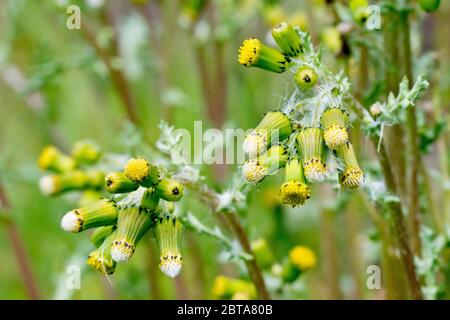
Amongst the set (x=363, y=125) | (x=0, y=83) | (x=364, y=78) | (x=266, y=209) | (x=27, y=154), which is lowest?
(x=363, y=125)

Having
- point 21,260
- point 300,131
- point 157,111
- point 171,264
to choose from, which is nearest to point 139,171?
point 171,264

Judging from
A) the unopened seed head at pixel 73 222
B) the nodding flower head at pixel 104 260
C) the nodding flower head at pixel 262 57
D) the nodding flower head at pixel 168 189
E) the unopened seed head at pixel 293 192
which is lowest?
the nodding flower head at pixel 104 260

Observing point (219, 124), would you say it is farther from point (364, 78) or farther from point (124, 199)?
point (124, 199)

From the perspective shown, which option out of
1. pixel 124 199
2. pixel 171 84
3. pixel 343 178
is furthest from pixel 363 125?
pixel 171 84

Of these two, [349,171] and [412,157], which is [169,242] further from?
[412,157]

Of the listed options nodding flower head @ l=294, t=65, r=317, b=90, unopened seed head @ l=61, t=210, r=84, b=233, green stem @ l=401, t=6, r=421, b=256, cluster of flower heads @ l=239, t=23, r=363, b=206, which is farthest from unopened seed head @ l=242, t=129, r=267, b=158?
green stem @ l=401, t=6, r=421, b=256

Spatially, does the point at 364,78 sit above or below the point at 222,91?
below

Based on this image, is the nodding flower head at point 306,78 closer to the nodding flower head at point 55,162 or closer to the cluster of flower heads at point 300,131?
the cluster of flower heads at point 300,131

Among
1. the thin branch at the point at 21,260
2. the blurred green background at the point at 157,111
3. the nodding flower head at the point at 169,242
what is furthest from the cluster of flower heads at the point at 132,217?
the thin branch at the point at 21,260
